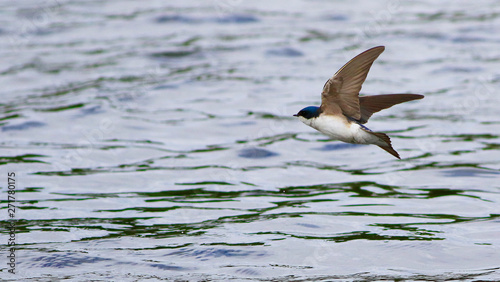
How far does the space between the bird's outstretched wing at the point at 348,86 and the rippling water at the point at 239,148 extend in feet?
5.06

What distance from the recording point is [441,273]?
6926 mm

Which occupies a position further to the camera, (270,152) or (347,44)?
(347,44)

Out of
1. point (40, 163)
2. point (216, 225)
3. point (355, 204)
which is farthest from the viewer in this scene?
point (40, 163)

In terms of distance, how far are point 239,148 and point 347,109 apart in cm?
546

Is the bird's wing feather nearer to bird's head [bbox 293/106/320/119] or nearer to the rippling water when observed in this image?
bird's head [bbox 293/106/320/119]

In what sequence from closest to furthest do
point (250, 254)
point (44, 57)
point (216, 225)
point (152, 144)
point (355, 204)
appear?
point (250, 254) → point (216, 225) → point (355, 204) → point (152, 144) → point (44, 57)

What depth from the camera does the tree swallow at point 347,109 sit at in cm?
594

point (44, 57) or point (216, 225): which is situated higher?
point (44, 57)

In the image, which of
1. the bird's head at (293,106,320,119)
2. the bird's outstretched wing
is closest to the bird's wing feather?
the bird's outstretched wing

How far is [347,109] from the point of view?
6.21 metres

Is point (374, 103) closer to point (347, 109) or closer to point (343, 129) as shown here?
point (347, 109)

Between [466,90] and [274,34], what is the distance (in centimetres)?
607

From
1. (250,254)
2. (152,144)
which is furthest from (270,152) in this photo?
(250,254)

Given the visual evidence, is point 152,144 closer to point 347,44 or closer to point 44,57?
point 44,57
